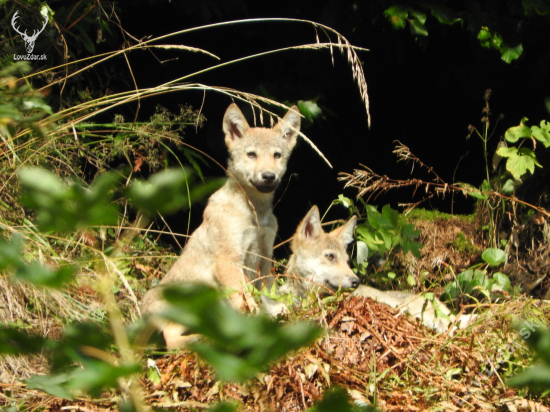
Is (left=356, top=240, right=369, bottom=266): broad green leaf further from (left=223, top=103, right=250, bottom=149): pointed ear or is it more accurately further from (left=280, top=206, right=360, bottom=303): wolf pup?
(left=223, top=103, right=250, bottom=149): pointed ear

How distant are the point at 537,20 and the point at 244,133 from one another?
2969 mm

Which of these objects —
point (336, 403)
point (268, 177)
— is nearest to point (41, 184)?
point (336, 403)

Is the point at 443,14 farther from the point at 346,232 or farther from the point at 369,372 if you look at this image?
the point at 369,372

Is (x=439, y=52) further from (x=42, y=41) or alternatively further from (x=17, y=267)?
(x=17, y=267)

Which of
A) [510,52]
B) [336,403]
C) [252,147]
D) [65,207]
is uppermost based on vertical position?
[65,207]

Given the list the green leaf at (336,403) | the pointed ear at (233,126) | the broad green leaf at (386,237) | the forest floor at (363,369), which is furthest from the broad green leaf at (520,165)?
the green leaf at (336,403)

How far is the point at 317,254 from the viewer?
486 cm

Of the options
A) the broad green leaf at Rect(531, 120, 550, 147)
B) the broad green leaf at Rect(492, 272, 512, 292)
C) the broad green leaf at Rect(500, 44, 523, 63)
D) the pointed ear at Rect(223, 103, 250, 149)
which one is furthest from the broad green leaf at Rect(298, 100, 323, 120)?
the broad green leaf at Rect(492, 272, 512, 292)

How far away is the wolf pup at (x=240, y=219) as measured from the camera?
4234mm

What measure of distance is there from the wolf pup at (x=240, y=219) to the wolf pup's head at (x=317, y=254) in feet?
1.33

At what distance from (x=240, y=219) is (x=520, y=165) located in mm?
2473

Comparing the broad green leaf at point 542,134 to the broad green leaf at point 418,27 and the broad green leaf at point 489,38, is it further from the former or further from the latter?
the broad green leaf at point 418,27

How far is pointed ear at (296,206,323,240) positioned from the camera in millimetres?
4906

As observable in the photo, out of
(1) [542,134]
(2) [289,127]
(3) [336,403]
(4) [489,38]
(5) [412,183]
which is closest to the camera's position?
(3) [336,403]
